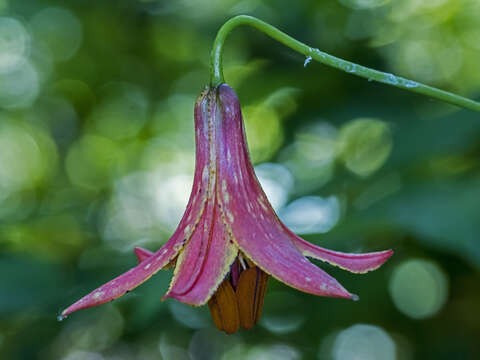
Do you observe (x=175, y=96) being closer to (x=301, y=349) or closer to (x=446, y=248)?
(x=301, y=349)

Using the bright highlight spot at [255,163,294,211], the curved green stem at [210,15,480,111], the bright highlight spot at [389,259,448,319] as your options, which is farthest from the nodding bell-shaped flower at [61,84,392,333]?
the bright highlight spot at [389,259,448,319]

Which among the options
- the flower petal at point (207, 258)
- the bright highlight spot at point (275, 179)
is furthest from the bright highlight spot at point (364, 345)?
the flower petal at point (207, 258)

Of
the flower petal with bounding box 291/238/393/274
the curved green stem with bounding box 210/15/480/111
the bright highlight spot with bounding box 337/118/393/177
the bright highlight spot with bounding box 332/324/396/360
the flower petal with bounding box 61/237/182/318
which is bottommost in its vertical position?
the bright highlight spot with bounding box 332/324/396/360

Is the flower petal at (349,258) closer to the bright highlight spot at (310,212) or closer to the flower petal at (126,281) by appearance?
the flower petal at (126,281)

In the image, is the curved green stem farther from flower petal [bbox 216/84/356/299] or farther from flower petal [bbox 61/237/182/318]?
flower petal [bbox 61/237/182/318]

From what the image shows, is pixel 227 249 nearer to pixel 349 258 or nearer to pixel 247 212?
pixel 247 212

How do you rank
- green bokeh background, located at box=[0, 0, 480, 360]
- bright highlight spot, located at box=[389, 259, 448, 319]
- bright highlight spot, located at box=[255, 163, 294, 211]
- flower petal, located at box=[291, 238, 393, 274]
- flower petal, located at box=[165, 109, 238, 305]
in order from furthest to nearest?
bright highlight spot, located at box=[389, 259, 448, 319] → bright highlight spot, located at box=[255, 163, 294, 211] → green bokeh background, located at box=[0, 0, 480, 360] → flower petal, located at box=[291, 238, 393, 274] → flower petal, located at box=[165, 109, 238, 305]

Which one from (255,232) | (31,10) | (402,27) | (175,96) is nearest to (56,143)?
(175,96)
